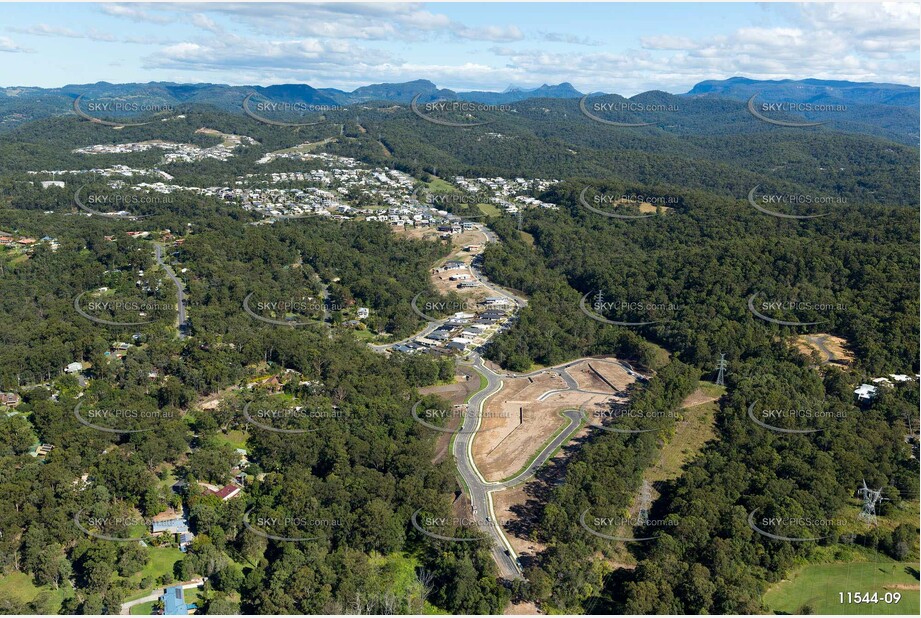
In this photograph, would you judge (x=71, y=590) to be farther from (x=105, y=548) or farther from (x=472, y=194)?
(x=472, y=194)

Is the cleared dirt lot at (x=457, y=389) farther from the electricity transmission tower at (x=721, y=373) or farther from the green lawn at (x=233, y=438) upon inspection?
the electricity transmission tower at (x=721, y=373)

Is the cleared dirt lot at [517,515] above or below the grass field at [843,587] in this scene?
above

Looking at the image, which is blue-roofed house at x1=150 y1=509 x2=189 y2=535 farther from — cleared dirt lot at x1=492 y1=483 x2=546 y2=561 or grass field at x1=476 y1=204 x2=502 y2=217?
grass field at x1=476 y1=204 x2=502 y2=217

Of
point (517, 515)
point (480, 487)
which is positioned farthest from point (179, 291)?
point (517, 515)

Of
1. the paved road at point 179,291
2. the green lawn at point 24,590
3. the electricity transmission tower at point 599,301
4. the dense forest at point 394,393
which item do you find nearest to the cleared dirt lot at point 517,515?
the dense forest at point 394,393

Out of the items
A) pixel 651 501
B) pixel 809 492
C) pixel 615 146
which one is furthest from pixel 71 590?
pixel 615 146

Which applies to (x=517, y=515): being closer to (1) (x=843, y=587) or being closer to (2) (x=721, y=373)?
(1) (x=843, y=587)

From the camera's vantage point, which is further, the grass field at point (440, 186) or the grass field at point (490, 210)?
the grass field at point (440, 186)
